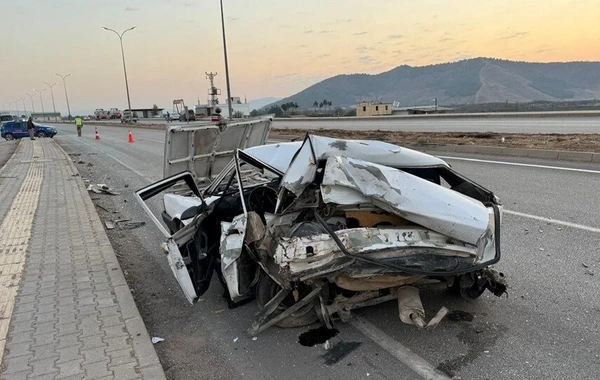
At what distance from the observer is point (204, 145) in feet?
18.1

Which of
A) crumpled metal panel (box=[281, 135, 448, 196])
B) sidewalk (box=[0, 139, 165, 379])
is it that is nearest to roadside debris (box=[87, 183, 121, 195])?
sidewalk (box=[0, 139, 165, 379])

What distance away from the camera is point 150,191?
430cm

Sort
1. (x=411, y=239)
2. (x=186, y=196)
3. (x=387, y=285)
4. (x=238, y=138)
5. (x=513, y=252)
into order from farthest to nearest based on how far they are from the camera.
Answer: (x=238, y=138) → (x=186, y=196) → (x=513, y=252) → (x=387, y=285) → (x=411, y=239)

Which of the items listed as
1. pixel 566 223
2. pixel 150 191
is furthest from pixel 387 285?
pixel 566 223

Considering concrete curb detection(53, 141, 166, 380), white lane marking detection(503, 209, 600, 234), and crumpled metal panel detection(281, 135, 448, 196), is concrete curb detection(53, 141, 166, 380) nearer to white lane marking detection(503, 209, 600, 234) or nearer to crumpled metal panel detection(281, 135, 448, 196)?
crumpled metal panel detection(281, 135, 448, 196)

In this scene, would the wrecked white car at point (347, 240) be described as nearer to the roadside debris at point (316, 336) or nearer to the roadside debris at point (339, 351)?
the roadside debris at point (316, 336)

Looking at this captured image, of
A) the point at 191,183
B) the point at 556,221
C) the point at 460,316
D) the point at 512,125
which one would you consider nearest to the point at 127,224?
the point at 191,183

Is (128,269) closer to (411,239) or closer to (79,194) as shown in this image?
(411,239)

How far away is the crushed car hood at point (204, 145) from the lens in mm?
5242

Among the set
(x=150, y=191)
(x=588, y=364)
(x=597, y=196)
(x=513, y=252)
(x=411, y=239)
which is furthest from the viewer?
(x=597, y=196)

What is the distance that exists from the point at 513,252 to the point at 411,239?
233 centimetres

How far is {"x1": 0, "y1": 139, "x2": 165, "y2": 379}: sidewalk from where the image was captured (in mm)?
2936

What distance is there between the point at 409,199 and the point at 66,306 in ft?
10.2

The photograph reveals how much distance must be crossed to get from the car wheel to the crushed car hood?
2.39 meters
